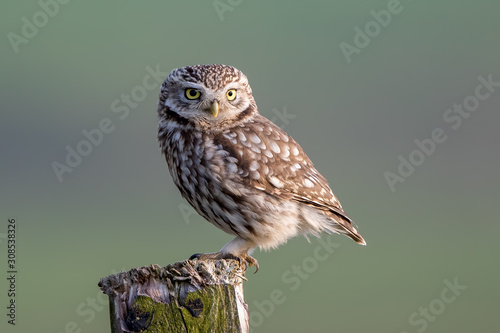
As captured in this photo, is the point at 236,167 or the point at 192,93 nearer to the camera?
the point at 236,167

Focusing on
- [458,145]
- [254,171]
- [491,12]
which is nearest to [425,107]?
[458,145]

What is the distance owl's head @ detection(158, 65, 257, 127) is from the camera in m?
5.60

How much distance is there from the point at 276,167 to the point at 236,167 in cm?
30

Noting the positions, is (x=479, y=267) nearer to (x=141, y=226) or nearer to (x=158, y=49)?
(x=141, y=226)

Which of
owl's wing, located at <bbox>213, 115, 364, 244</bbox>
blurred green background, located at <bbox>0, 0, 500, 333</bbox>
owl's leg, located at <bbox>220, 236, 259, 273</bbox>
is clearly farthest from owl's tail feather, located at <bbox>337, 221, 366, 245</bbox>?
blurred green background, located at <bbox>0, 0, 500, 333</bbox>

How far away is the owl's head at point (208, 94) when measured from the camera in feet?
18.4

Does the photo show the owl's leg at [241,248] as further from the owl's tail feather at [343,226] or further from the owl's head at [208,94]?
the owl's head at [208,94]

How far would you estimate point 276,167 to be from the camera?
5.62 m

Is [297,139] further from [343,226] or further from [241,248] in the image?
[241,248]

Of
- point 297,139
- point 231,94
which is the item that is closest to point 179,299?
point 231,94

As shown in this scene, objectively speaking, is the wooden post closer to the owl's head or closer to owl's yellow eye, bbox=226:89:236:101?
the owl's head

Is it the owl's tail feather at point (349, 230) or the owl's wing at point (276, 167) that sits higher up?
the owl's wing at point (276, 167)

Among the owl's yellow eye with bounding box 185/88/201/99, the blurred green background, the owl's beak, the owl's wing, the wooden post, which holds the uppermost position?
the blurred green background

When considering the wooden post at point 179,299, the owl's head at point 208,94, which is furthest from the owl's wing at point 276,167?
the wooden post at point 179,299
